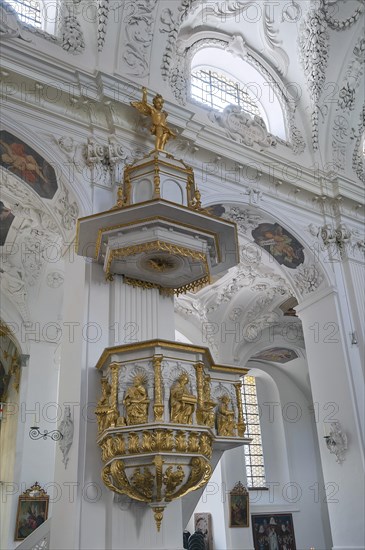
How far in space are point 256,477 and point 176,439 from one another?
9.50m

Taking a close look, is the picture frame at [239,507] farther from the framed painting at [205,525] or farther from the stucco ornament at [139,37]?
the stucco ornament at [139,37]

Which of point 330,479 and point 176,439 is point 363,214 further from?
point 176,439

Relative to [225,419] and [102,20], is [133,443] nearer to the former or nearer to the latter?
[225,419]

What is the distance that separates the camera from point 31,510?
9.52m

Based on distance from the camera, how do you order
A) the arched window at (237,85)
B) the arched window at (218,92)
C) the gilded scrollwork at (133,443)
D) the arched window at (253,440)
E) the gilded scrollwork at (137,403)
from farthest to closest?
the arched window at (253,440) → the arched window at (237,85) → the arched window at (218,92) → the gilded scrollwork at (137,403) → the gilded scrollwork at (133,443)

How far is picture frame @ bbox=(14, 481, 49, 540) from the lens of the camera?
941 centimetres

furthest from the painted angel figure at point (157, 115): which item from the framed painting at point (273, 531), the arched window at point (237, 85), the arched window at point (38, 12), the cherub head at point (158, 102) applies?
the framed painting at point (273, 531)

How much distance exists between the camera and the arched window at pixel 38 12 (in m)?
7.95

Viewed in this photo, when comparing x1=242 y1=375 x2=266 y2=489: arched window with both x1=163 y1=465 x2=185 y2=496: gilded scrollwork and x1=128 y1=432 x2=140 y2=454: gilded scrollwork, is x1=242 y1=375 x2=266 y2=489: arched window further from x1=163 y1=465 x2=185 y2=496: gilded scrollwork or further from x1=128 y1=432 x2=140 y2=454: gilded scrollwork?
x1=128 y1=432 x2=140 y2=454: gilded scrollwork

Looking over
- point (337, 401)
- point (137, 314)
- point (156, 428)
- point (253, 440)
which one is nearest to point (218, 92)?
point (137, 314)

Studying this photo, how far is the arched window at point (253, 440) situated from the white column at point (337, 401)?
201 inches

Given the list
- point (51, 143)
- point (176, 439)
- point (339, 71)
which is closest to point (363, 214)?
point (339, 71)

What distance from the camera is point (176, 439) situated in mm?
5113

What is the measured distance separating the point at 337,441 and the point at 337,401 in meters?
0.60
